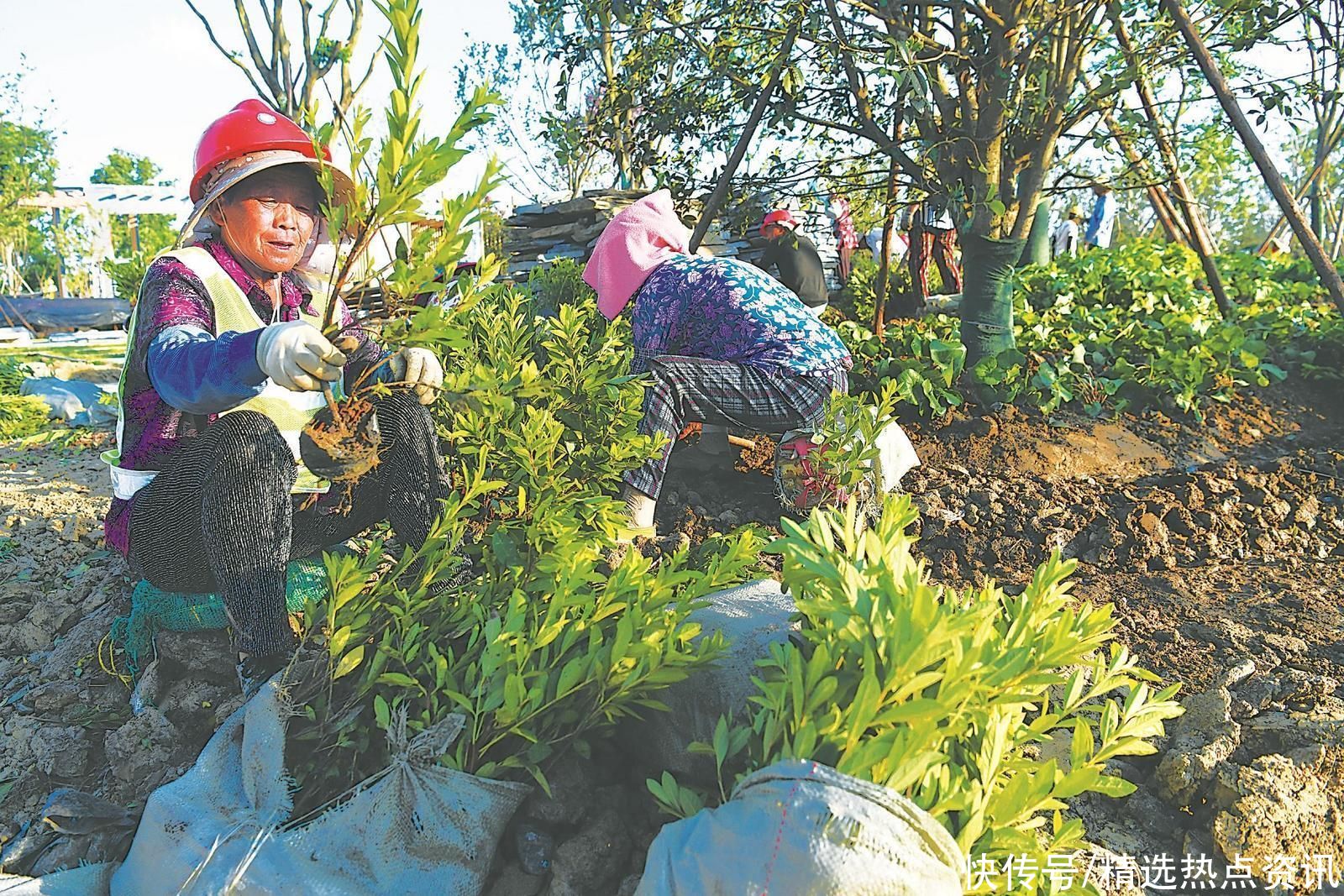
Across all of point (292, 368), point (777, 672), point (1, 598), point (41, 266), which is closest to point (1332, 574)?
point (777, 672)

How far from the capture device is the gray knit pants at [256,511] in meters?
1.78

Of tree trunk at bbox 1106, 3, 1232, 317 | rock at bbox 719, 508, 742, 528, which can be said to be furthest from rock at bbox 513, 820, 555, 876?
tree trunk at bbox 1106, 3, 1232, 317

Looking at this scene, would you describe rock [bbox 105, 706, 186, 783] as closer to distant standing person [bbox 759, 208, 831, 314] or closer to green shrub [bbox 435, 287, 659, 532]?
green shrub [bbox 435, 287, 659, 532]

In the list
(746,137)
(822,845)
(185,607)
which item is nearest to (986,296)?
(746,137)

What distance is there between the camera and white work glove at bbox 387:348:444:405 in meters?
1.83

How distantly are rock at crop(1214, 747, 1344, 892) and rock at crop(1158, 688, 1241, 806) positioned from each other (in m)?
0.05

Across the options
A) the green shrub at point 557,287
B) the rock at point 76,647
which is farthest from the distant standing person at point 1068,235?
the rock at point 76,647

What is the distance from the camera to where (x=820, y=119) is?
171 inches

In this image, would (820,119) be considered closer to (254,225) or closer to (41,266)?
(254,225)

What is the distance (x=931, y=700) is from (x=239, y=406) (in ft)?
5.43

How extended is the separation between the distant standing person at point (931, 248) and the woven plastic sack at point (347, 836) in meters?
3.63

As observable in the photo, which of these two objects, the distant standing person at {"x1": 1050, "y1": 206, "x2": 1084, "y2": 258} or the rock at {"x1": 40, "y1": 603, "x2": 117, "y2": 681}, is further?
the distant standing person at {"x1": 1050, "y1": 206, "x2": 1084, "y2": 258}

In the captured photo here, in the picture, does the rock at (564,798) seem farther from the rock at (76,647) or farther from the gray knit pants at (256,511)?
the rock at (76,647)

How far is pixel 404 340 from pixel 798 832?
1046 mm
